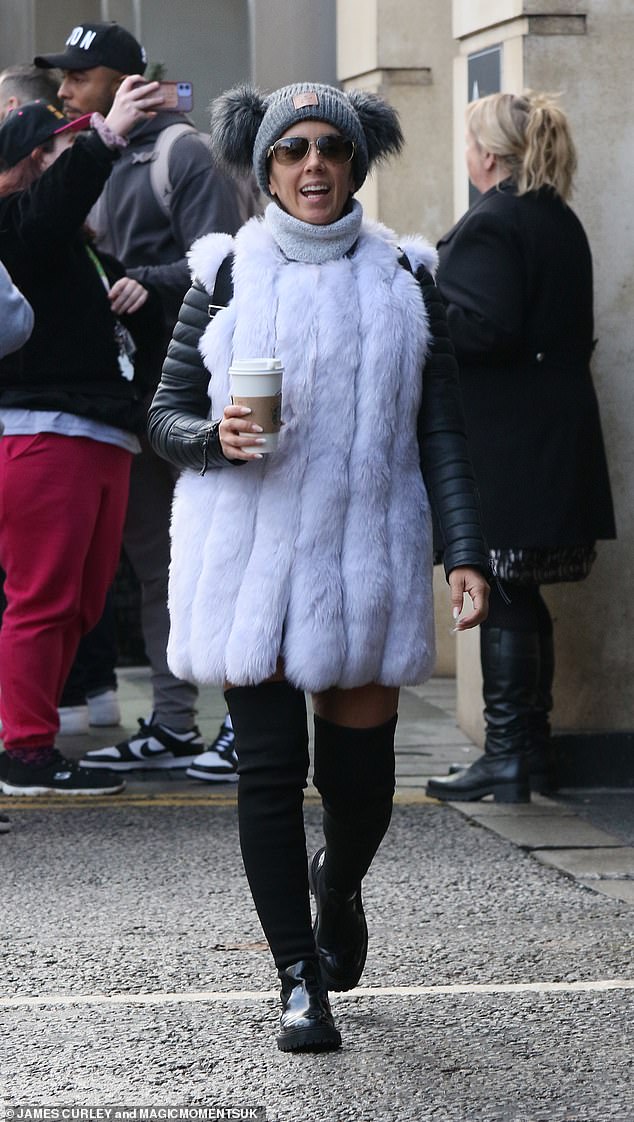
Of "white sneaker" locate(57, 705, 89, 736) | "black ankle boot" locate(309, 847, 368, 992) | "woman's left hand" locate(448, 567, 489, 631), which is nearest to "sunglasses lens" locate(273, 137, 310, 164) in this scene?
"woman's left hand" locate(448, 567, 489, 631)

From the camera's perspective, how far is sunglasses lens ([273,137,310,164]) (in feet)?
12.4

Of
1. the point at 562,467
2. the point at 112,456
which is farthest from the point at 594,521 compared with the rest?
the point at 112,456

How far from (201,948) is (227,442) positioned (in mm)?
1444

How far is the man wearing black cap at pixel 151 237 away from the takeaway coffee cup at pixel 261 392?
8.87ft

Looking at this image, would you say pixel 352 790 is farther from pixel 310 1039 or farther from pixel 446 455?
pixel 446 455

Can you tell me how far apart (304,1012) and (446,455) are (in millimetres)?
1126

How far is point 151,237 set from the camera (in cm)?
648

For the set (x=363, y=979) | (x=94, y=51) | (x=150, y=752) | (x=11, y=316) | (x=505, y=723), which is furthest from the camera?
(x=150, y=752)

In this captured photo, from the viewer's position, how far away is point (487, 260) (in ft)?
19.5

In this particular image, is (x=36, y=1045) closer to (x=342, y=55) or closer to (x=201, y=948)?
(x=201, y=948)

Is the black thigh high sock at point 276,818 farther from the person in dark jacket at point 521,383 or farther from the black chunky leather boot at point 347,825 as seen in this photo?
the person in dark jacket at point 521,383

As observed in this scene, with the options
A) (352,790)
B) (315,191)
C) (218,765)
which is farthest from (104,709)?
(315,191)

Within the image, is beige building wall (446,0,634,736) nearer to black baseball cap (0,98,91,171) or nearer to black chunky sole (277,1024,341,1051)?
black baseball cap (0,98,91,171)

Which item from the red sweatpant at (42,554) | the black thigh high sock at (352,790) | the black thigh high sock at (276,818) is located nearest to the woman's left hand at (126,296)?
the red sweatpant at (42,554)
